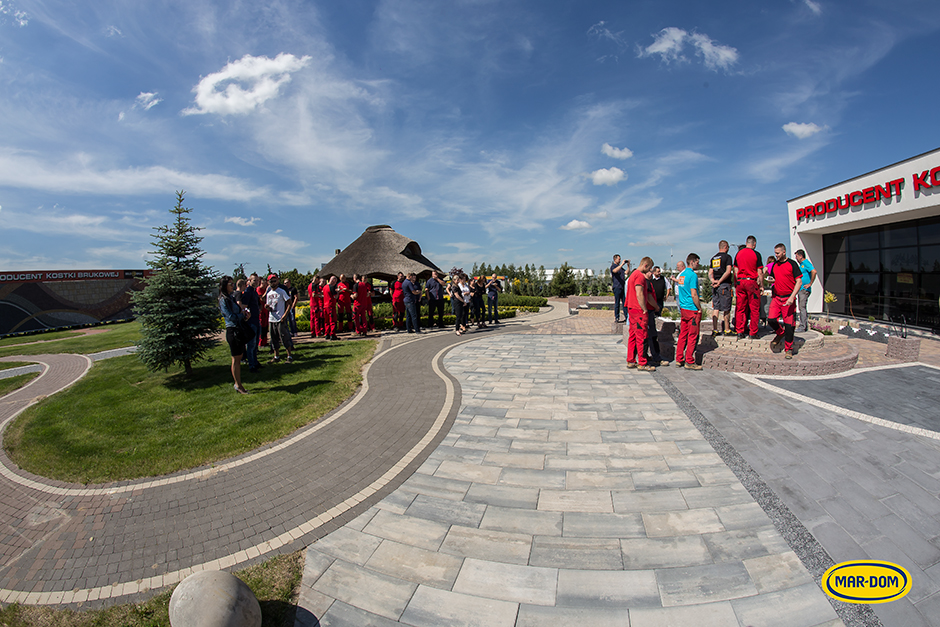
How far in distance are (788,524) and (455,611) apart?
2820 mm

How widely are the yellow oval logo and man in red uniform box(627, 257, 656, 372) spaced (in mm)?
4867

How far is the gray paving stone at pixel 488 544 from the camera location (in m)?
2.83

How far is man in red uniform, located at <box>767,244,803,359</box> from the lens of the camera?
700 centimetres

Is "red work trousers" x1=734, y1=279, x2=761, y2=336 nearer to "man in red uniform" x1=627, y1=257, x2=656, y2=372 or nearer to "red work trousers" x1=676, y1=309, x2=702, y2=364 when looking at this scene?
"red work trousers" x1=676, y1=309, x2=702, y2=364

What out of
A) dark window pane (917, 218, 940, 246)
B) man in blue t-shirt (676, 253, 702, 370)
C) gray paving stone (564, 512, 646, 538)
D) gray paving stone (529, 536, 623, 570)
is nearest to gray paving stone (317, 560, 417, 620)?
gray paving stone (529, 536, 623, 570)

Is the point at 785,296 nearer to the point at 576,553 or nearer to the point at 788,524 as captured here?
the point at 788,524

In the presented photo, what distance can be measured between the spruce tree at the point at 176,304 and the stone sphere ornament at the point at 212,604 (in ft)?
23.4

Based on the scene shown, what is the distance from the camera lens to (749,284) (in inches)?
303

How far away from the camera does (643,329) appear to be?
24.3ft

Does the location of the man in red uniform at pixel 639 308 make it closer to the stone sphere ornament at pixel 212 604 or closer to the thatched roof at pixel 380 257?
the stone sphere ornament at pixel 212 604

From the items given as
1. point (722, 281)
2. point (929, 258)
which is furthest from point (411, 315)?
point (929, 258)

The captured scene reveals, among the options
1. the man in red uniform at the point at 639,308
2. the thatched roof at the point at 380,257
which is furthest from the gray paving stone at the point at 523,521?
the thatched roof at the point at 380,257

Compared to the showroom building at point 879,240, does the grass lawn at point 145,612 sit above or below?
below

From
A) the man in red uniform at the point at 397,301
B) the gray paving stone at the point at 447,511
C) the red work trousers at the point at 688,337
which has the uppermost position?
the man in red uniform at the point at 397,301
